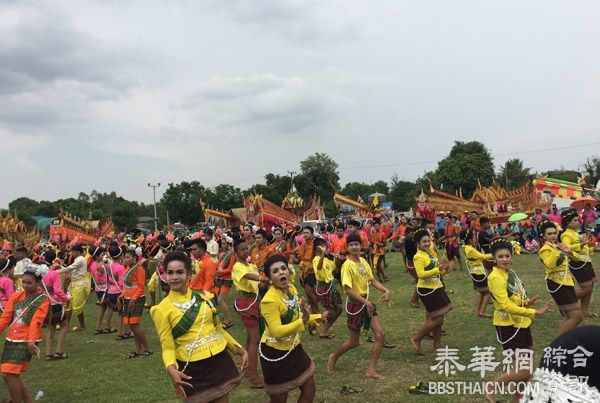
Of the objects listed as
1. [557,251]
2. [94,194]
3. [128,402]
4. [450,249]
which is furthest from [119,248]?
[94,194]

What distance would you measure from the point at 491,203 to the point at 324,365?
23427mm

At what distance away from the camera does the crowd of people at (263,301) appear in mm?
3807

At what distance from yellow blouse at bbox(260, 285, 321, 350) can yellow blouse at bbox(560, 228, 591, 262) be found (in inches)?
213

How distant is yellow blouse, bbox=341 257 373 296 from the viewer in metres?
6.10

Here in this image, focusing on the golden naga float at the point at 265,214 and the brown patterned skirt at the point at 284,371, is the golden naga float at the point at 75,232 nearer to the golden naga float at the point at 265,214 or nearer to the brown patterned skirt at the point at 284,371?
the golden naga float at the point at 265,214

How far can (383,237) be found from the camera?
1518cm

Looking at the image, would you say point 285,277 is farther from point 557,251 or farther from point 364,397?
point 557,251

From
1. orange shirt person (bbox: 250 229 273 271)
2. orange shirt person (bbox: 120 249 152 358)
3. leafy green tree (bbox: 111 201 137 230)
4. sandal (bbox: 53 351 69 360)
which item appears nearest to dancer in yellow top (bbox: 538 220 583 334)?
orange shirt person (bbox: 250 229 273 271)

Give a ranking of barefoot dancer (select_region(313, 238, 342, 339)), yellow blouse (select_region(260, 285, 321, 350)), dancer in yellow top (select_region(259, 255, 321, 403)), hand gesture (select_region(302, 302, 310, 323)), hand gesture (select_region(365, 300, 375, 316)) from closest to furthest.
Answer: yellow blouse (select_region(260, 285, 321, 350)) → dancer in yellow top (select_region(259, 255, 321, 403)) → hand gesture (select_region(302, 302, 310, 323)) → hand gesture (select_region(365, 300, 375, 316)) → barefoot dancer (select_region(313, 238, 342, 339))

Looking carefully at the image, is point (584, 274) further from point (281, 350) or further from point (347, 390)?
point (281, 350)

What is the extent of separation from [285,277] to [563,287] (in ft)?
14.7

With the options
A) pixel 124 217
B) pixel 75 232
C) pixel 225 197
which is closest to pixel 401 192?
pixel 225 197

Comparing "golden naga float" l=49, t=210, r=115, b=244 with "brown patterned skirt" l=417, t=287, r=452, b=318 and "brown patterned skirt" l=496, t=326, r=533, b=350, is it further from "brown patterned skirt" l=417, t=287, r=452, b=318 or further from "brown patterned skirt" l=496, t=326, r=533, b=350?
"brown patterned skirt" l=496, t=326, r=533, b=350

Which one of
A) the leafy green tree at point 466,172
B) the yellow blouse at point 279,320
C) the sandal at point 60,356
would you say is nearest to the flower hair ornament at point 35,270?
the yellow blouse at point 279,320
